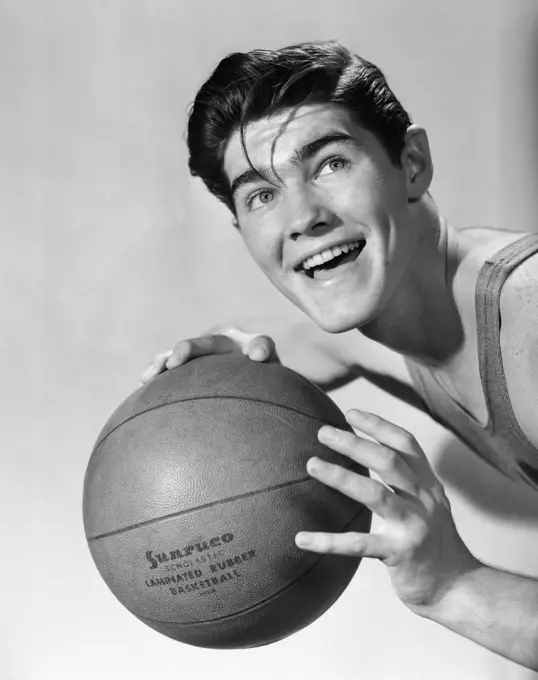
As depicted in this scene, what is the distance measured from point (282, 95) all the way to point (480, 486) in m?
1.21

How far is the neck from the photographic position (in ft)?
4.37

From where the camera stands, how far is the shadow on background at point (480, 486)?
2020mm

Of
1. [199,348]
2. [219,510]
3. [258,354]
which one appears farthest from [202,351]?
[219,510]

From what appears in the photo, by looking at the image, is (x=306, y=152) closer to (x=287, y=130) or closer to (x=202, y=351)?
(x=287, y=130)

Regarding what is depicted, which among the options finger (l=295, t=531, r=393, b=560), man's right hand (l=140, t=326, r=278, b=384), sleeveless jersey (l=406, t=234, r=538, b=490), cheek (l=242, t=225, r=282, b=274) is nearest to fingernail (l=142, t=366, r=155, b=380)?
man's right hand (l=140, t=326, r=278, b=384)

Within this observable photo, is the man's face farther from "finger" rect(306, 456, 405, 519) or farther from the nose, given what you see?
"finger" rect(306, 456, 405, 519)

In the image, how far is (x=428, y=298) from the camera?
4.42 feet


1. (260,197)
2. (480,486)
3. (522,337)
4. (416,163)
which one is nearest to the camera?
(522,337)

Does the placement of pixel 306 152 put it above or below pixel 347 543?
above

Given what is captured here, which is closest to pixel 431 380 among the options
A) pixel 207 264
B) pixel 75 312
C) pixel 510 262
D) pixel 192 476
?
pixel 510 262

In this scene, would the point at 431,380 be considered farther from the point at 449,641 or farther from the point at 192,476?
the point at 449,641

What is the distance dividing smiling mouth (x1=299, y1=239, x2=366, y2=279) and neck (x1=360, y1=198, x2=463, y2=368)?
0.33 ft

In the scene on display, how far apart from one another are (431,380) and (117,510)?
2.50 ft

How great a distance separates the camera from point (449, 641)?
2.08m
